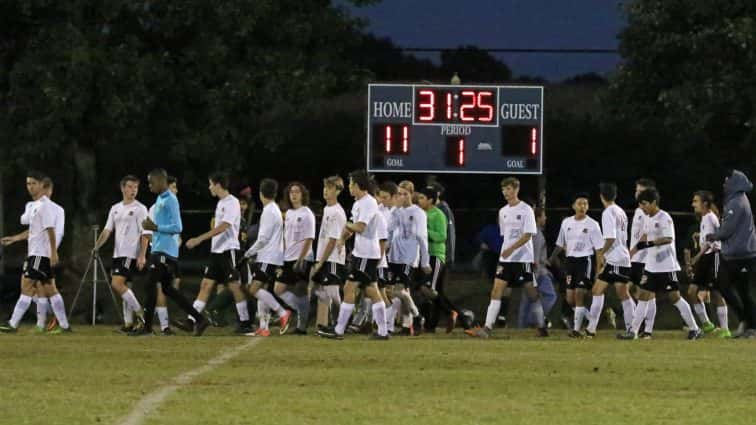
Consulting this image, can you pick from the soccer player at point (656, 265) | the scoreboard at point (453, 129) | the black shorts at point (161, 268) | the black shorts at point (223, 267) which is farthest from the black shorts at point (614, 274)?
the scoreboard at point (453, 129)

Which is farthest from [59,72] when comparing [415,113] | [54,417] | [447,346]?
[54,417]

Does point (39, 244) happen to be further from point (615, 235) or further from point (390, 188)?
point (615, 235)

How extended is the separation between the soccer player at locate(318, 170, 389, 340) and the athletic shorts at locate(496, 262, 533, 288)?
173 cm

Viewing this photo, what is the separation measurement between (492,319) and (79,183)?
19110 mm

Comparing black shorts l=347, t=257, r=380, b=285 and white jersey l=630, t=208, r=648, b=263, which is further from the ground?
white jersey l=630, t=208, r=648, b=263

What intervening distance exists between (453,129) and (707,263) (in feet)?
21.5

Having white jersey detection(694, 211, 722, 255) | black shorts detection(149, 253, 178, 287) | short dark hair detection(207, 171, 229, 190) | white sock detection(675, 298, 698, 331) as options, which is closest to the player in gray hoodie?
white sock detection(675, 298, 698, 331)

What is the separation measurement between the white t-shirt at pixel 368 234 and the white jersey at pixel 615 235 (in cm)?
297

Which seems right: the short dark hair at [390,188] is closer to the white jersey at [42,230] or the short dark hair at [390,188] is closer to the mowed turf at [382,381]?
the mowed turf at [382,381]

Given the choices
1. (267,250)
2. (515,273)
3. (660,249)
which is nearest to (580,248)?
(660,249)

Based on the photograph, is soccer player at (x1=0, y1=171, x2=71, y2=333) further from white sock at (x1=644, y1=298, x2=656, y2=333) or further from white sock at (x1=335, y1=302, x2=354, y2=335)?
white sock at (x1=644, y1=298, x2=656, y2=333)

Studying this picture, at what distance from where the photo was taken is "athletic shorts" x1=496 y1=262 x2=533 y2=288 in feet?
67.9

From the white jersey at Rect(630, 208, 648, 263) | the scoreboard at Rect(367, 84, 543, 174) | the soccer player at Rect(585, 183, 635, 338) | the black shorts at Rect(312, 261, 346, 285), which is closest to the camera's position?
the black shorts at Rect(312, 261, 346, 285)

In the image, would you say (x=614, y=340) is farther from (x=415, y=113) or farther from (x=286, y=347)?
(x=415, y=113)
